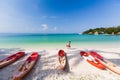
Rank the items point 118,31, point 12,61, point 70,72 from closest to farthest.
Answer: point 70,72
point 12,61
point 118,31

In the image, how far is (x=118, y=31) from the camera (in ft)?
219

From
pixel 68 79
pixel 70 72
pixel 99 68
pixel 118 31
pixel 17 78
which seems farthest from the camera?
pixel 118 31

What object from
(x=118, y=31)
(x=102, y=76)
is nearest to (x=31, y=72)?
(x=102, y=76)

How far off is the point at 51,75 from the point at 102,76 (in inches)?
87.4

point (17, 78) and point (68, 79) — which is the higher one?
point (17, 78)

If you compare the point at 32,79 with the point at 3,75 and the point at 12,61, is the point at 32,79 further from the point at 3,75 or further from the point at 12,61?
the point at 12,61

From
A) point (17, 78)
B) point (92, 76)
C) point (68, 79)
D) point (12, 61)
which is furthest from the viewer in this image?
point (12, 61)

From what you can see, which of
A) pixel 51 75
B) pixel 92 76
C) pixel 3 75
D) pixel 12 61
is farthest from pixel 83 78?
pixel 12 61

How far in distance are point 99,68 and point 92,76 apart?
1.06 m

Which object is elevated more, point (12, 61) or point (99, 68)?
point (12, 61)

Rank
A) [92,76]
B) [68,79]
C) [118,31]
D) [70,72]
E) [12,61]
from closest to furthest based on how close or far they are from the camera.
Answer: [68,79]
[92,76]
[70,72]
[12,61]
[118,31]

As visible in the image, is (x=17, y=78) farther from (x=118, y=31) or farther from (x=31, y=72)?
(x=118, y=31)

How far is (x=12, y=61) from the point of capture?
22.2ft

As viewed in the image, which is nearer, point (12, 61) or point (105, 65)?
point (105, 65)
